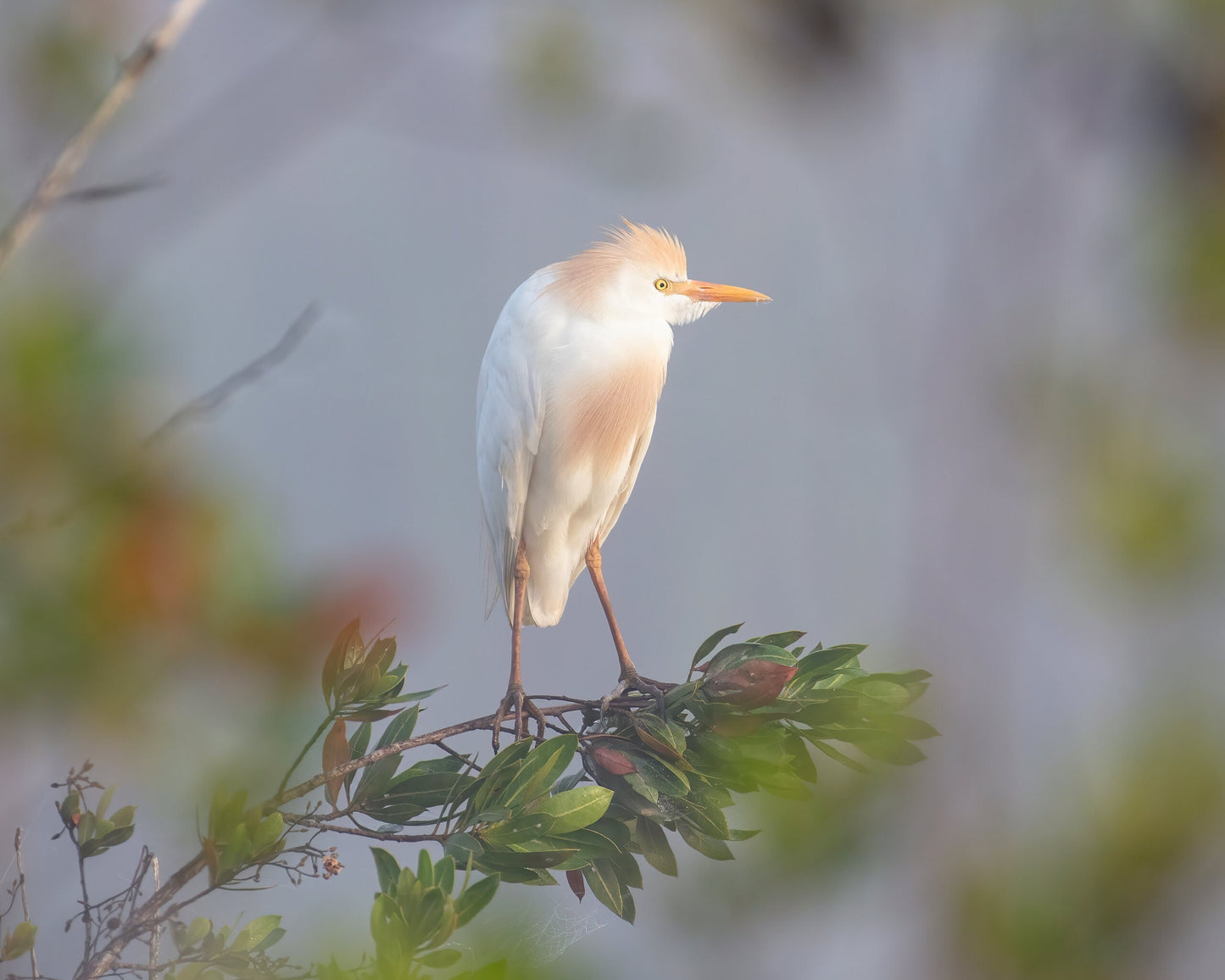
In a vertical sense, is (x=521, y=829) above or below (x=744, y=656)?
below

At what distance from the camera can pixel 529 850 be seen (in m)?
0.80

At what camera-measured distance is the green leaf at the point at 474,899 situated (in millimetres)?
600

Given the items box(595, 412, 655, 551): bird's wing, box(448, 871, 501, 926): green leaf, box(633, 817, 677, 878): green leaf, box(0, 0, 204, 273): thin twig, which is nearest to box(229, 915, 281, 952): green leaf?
box(448, 871, 501, 926): green leaf

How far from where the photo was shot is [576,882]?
96 centimetres

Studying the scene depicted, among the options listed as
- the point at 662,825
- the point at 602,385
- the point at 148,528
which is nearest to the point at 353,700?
the point at 662,825

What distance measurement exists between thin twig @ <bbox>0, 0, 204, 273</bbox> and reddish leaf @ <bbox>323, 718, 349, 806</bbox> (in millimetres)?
663

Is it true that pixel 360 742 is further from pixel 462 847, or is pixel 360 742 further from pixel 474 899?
pixel 474 899

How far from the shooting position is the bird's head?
1.54 m

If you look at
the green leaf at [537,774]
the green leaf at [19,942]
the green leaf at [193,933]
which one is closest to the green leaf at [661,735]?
the green leaf at [537,774]

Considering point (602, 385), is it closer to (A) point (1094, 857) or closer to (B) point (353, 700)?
(B) point (353, 700)

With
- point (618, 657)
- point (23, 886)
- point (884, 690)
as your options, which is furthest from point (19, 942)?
point (618, 657)

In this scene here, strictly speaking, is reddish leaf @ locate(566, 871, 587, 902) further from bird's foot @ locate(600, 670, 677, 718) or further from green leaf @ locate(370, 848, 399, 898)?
green leaf @ locate(370, 848, 399, 898)

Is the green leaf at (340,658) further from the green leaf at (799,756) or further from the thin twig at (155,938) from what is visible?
the green leaf at (799,756)

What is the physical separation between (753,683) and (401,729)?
1.17 feet
